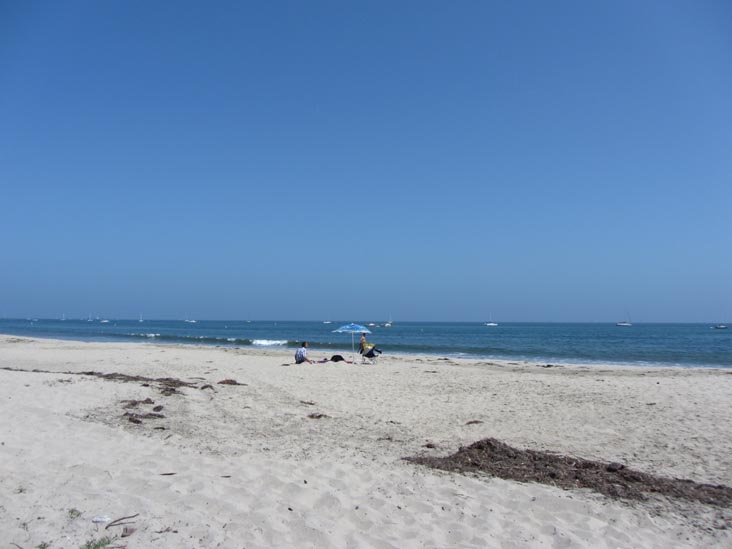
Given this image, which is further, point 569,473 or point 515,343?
point 515,343

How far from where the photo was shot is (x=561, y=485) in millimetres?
5898

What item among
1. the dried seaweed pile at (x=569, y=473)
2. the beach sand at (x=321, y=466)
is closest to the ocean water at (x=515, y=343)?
the beach sand at (x=321, y=466)

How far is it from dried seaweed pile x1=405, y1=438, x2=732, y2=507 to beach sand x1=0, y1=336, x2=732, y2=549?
27cm

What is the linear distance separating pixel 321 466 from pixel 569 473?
10.3 feet

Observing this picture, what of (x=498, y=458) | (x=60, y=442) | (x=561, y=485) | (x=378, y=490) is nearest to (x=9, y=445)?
(x=60, y=442)

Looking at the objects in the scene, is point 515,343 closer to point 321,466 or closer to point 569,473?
point 569,473

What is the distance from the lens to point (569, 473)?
6.32 meters

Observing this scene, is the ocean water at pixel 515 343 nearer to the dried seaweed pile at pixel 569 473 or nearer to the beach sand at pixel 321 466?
the beach sand at pixel 321 466

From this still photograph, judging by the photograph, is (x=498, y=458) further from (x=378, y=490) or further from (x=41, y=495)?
(x=41, y=495)

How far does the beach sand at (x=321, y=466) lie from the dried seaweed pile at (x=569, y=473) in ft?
0.89

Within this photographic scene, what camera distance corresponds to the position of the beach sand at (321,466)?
4430 mm

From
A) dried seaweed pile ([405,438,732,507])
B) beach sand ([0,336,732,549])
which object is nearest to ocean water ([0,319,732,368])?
beach sand ([0,336,732,549])

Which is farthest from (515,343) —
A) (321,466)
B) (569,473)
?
(321,466)

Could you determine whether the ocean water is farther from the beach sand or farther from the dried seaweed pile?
the dried seaweed pile
